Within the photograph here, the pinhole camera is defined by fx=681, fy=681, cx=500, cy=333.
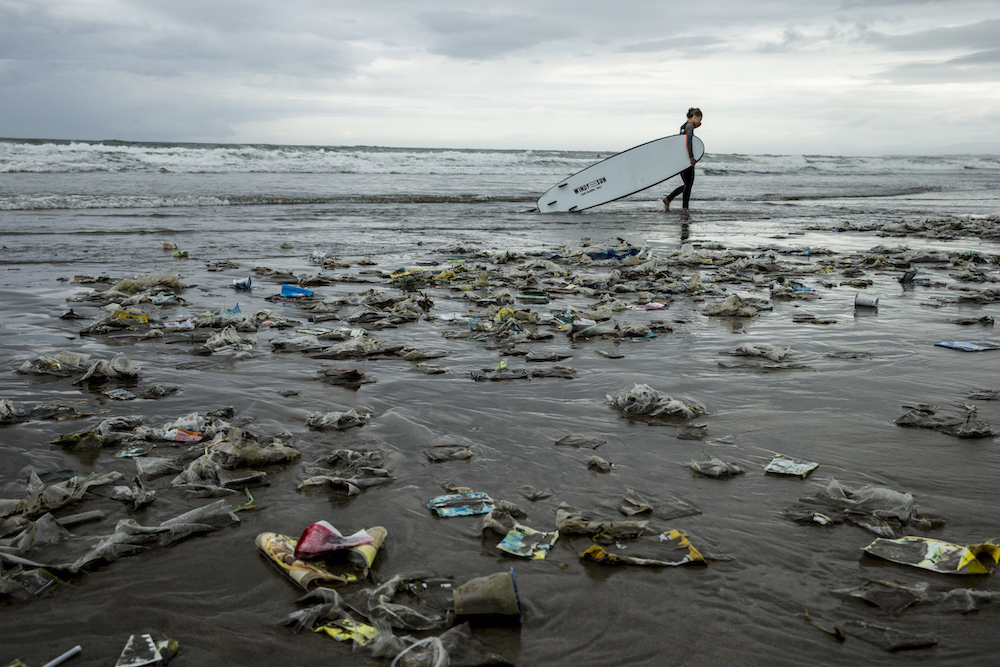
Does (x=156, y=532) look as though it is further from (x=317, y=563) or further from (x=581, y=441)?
(x=581, y=441)

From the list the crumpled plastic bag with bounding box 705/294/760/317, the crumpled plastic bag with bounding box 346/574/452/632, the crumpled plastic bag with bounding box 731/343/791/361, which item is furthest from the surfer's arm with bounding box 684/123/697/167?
the crumpled plastic bag with bounding box 346/574/452/632

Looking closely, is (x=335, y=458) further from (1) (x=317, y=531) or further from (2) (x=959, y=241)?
(2) (x=959, y=241)

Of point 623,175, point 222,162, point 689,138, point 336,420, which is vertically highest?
point 222,162

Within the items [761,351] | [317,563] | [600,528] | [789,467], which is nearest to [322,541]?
[317,563]

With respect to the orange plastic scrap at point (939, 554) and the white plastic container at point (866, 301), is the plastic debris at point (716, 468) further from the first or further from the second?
the white plastic container at point (866, 301)

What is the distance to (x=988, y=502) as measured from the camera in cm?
257

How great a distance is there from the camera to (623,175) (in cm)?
1599

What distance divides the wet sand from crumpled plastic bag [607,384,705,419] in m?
0.08

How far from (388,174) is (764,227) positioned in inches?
799

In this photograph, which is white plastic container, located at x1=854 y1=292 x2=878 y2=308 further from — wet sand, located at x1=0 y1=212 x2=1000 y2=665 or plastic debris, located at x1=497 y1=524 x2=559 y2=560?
plastic debris, located at x1=497 y1=524 x2=559 y2=560

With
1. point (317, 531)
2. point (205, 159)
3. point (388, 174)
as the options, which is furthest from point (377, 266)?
point (205, 159)

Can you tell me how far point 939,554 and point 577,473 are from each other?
1.29 m

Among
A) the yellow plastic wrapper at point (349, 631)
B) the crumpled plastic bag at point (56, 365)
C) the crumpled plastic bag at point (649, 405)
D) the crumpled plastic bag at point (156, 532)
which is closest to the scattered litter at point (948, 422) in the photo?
the crumpled plastic bag at point (649, 405)

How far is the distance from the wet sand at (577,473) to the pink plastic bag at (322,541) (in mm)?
109
